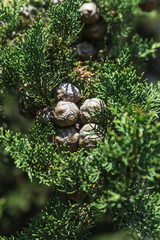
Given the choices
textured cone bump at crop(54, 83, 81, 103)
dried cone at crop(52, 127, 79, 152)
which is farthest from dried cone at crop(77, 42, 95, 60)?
dried cone at crop(52, 127, 79, 152)

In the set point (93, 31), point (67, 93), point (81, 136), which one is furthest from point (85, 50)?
point (81, 136)

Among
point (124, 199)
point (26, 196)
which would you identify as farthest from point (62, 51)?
point (26, 196)

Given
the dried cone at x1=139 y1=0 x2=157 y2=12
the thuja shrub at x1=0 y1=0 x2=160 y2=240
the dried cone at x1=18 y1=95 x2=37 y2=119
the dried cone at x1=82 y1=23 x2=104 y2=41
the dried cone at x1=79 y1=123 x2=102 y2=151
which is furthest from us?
the dried cone at x1=139 y1=0 x2=157 y2=12

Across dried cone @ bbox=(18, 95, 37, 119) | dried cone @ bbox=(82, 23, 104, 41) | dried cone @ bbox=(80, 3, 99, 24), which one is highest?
dried cone @ bbox=(80, 3, 99, 24)

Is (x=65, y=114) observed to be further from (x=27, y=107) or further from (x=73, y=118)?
(x=27, y=107)

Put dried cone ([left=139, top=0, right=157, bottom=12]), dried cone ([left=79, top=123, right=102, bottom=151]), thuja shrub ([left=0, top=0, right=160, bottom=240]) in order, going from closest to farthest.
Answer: thuja shrub ([left=0, top=0, right=160, bottom=240]), dried cone ([left=79, top=123, right=102, bottom=151]), dried cone ([left=139, top=0, right=157, bottom=12])

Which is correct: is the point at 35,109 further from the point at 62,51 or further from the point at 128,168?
the point at 128,168

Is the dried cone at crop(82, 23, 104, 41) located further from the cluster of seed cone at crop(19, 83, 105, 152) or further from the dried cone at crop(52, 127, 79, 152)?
the dried cone at crop(52, 127, 79, 152)
